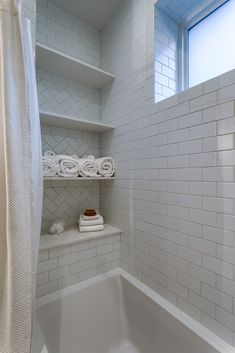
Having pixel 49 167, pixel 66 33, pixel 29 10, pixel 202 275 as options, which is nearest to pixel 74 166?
pixel 49 167

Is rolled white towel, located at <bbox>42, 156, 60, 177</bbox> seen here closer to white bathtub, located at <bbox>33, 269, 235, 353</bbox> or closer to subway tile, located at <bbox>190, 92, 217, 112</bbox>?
white bathtub, located at <bbox>33, 269, 235, 353</bbox>

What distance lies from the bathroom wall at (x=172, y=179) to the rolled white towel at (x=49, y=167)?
0.54 meters

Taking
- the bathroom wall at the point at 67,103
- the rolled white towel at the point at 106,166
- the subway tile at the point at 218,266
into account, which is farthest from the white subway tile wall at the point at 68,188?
the subway tile at the point at 218,266

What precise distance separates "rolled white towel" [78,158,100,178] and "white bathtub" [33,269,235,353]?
0.84 metres

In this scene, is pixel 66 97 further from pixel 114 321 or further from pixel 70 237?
pixel 114 321

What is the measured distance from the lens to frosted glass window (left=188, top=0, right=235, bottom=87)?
3.43 feet

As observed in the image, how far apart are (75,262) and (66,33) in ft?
6.53

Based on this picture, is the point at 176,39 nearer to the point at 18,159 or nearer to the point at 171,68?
the point at 171,68

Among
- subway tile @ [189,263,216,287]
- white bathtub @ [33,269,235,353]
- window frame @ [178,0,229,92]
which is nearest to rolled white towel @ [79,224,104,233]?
white bathtub @ [33,269,235,353]

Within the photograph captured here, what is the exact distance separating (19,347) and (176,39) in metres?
1.94

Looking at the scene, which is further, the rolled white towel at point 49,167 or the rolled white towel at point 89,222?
the rolled white towel at point 89,222

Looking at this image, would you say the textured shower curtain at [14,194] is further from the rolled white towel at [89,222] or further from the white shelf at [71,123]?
the rolled white towel at [89,222]

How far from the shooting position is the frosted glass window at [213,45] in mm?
1046

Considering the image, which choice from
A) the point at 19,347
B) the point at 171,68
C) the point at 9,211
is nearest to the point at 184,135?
the point at 171,68
